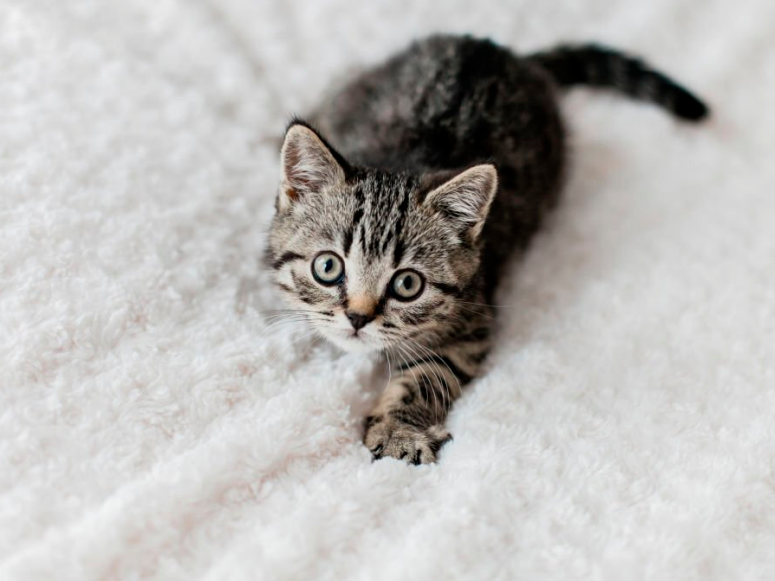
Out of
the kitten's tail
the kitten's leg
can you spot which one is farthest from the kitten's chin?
the kitten's tail

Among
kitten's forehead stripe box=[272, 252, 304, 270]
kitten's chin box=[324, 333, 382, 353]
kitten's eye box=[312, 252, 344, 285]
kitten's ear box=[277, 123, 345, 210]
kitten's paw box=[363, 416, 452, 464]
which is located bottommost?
kitten's paw box=[363, 416, 452, 464]

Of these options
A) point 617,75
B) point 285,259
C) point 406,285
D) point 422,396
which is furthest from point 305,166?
point 617,75

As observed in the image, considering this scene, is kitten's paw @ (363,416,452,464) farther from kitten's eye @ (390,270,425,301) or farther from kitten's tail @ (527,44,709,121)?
kitten's tail @ (527,44,709,121)

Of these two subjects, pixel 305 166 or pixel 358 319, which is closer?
pixel 358 319

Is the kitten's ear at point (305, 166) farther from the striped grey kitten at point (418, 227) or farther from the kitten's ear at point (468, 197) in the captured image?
the kitten's ear at point (468, 197)

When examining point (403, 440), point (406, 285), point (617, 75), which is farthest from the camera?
point (617, 75)

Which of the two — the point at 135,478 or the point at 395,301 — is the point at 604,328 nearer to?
the point at 395,301

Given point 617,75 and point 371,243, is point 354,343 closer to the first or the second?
point 371,243

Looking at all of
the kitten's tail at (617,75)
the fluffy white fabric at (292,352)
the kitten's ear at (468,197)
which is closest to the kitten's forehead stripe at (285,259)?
the fluffy white fabric at (292,352)
